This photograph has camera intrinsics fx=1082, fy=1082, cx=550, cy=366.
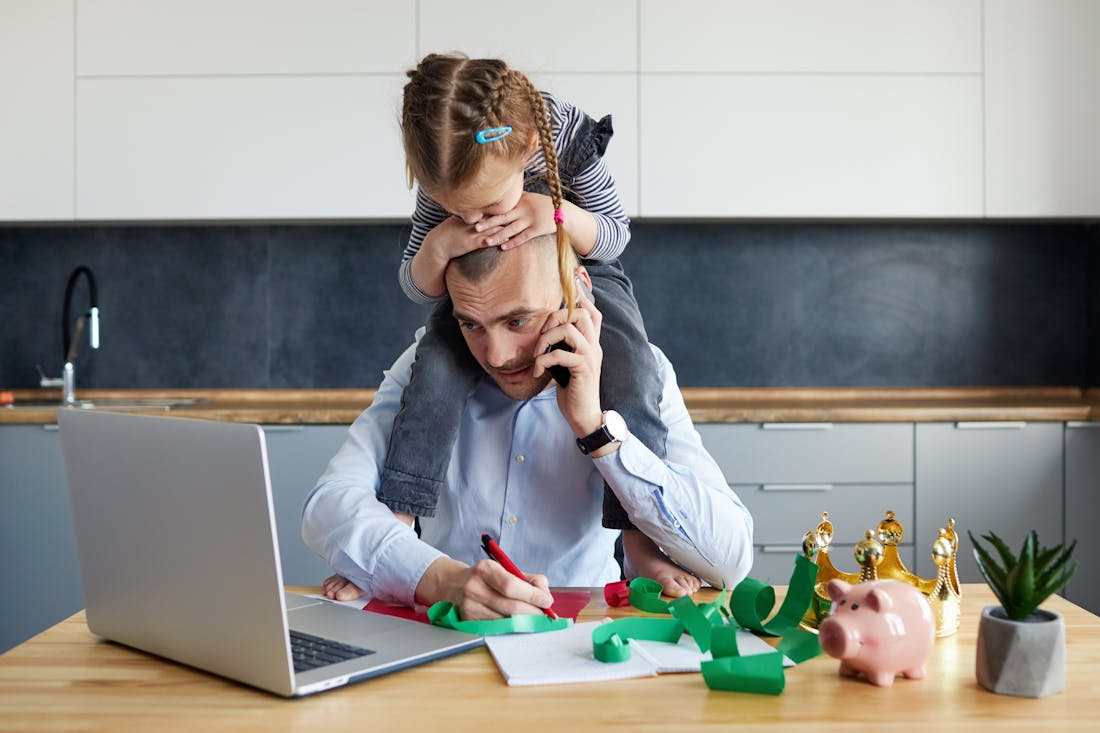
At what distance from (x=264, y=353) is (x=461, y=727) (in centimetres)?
306

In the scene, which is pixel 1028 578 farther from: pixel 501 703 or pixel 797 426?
pixel 797 426

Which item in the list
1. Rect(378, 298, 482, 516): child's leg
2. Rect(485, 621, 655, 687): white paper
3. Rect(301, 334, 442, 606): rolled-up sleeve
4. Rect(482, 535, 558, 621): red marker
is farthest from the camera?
Rect(378, 298, 482, 516): child's leg

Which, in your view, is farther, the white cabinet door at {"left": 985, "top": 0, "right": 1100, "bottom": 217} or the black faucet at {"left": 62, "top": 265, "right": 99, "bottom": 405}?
the black faucet at {"left": 62, "top": 265, "right": 99, "bottom": 405}

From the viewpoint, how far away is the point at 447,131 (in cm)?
147

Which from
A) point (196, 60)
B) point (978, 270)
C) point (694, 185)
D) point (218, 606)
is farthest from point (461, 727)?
point (978, 270)

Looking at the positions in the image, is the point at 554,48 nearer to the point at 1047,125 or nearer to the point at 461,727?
the point at 1047,125

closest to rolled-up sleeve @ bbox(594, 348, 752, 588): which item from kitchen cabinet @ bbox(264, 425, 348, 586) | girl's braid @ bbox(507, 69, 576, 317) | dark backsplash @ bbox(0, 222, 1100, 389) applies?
girl's braid @ bbox(507, 69, 576, 317)

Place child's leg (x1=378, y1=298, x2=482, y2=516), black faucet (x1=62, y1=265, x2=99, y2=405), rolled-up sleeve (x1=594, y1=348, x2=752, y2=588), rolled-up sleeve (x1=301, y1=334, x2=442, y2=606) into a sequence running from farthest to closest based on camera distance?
black faucet (x1=62, y1=265, x2=99, y2=405) < child's leg (x1=378, y1=298, x2=482, y2=516) < rolled-up sleeve (x1=594, y1=348, x2=752, y2=588) < rolled-up sleeve (x1=301, y1=334, x2=442, y2=606)

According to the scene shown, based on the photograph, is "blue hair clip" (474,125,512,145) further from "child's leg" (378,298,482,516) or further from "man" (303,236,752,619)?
"child's leg" (378,298,482,516)

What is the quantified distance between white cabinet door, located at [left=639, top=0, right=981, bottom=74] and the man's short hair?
1987 mm

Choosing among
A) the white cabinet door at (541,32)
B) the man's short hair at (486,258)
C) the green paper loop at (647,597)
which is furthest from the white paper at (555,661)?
the white cabinet door at (541,32)

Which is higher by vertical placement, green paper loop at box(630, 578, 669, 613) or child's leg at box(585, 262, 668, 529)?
child's leg at box(585, 262, 668, 529)

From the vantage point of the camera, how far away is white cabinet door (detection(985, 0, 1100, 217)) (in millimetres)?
3445

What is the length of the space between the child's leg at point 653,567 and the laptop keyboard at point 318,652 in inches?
20.2
